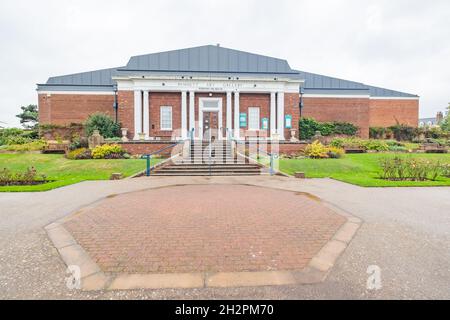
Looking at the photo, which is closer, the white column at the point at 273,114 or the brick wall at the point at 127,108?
the brick wall at the point at 127,108

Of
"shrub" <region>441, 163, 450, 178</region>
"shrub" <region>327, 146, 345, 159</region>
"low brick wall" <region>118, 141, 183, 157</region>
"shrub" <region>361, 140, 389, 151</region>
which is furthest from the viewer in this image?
"shrub" <region>361, 140, 389, 151</region>

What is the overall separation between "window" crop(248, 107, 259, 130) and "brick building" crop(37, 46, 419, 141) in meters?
0.10

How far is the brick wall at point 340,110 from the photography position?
87.9ft

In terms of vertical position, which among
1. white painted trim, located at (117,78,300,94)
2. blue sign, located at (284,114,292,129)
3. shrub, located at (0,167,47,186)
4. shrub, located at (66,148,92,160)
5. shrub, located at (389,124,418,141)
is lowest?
shrub, located at (0,167,47,186)

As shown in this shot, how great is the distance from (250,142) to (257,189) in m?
10.7

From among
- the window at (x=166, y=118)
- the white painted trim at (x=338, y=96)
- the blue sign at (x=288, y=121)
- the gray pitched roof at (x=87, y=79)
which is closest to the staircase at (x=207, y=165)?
the window at (x=166, y=118)

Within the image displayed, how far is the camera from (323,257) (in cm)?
324

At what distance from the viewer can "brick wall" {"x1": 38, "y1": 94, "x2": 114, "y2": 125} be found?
976 inches

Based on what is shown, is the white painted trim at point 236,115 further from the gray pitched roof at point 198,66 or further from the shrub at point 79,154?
the shrub at point 79,154

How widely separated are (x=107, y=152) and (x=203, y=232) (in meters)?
13.1

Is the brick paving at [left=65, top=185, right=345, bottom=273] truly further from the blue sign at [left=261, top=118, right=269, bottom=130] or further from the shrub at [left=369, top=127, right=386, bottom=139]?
the shrub at [left=369, top=127, right=386, bottom=139]

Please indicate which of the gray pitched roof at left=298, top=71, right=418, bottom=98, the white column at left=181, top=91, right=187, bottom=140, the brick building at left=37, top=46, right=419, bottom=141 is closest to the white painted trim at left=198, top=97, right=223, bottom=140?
the brick building at left=37, top=46, right=419, bottom=141

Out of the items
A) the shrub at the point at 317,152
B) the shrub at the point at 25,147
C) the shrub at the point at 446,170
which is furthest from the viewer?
the shrub at the point at 25,147

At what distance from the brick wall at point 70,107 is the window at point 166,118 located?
261 inches
